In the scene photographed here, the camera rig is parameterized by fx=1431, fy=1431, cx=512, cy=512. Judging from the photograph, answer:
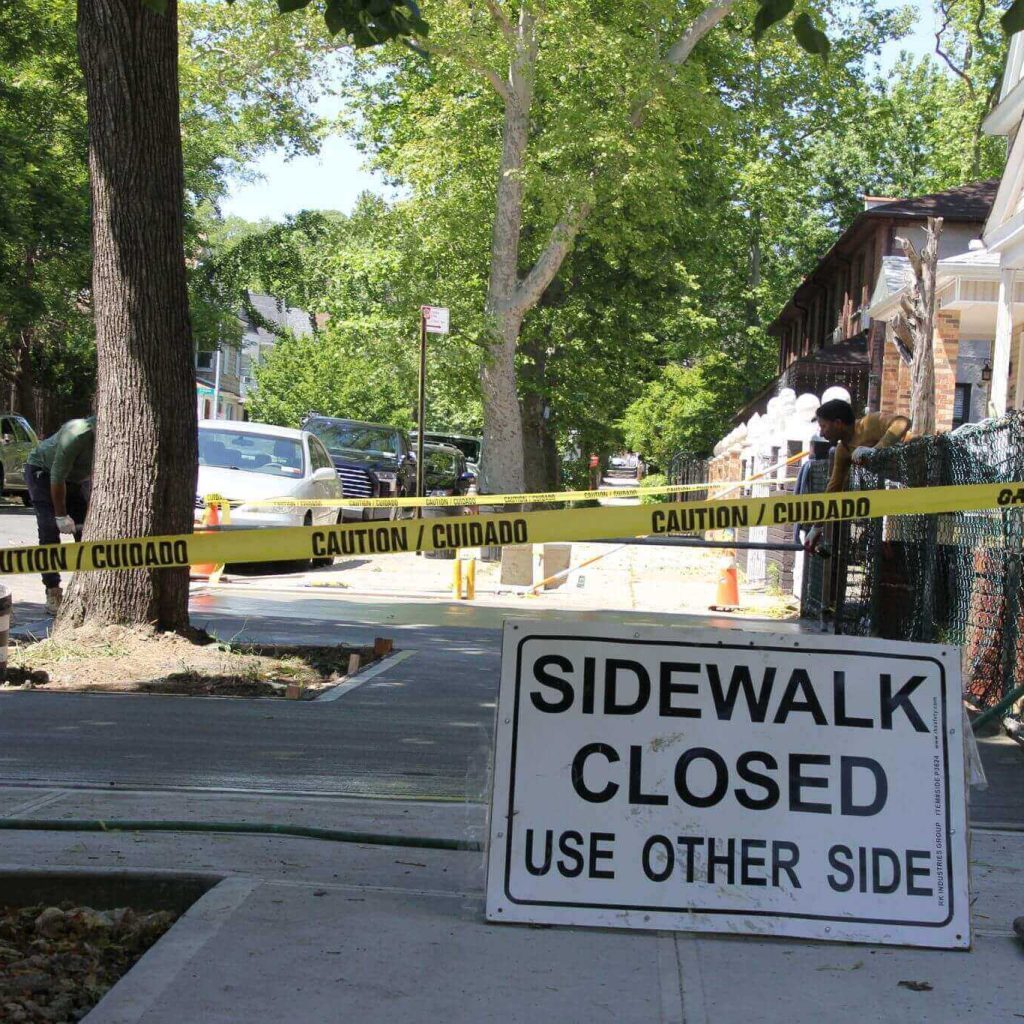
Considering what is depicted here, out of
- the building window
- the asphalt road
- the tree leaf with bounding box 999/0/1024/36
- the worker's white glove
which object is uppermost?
the building window

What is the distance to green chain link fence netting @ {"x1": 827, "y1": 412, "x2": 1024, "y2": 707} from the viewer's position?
743 cm

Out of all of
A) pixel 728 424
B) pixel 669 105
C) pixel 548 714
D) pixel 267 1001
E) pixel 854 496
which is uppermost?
pixel 669 105

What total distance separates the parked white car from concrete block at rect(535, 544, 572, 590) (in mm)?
2660

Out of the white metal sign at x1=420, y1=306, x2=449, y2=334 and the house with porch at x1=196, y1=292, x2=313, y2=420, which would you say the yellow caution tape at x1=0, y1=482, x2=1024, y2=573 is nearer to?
the white metal sign at x1=420, y1=306, x2=449, y2=334

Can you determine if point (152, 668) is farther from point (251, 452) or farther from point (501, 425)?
point (501, 425)

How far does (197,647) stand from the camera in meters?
9.05

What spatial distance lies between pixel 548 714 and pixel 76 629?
5602 mm

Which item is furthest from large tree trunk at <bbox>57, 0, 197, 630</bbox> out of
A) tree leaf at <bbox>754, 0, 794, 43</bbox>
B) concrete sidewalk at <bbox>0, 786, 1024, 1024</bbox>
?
tree leaf at <bbox>754, 0, 794, 43</bbox>

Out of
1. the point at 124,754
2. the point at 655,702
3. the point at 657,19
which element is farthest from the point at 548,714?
the point at 657,19

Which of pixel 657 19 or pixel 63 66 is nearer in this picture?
pixel 657 19

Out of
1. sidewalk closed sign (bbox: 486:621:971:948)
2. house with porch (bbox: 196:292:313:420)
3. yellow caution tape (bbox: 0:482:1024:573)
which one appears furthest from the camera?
house with porch (bbox: 196:292:313:420)

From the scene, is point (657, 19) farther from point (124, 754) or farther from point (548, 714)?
point (548, 714)

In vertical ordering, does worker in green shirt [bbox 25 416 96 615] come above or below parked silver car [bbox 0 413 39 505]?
below

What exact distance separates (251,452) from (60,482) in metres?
8.62
